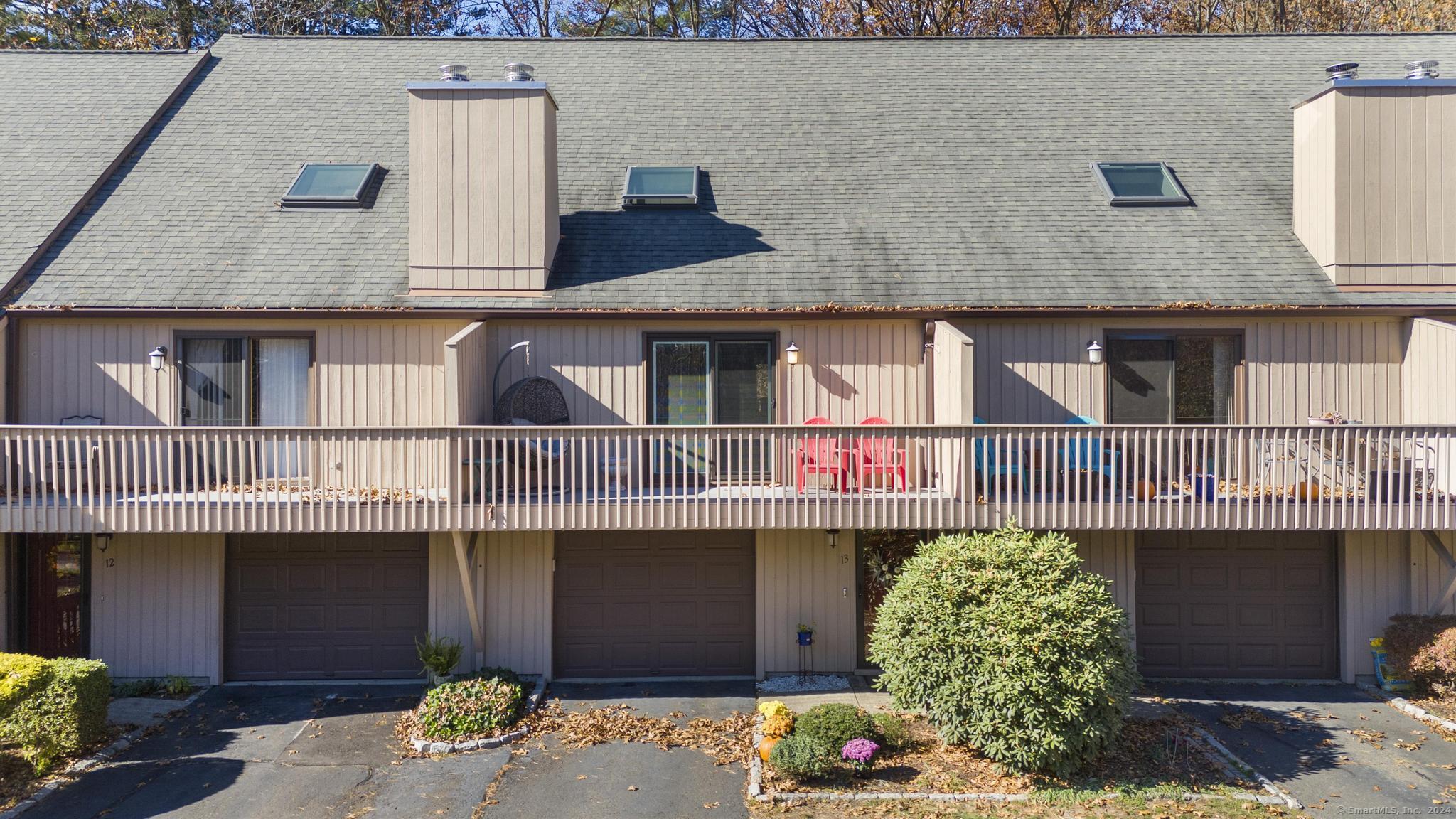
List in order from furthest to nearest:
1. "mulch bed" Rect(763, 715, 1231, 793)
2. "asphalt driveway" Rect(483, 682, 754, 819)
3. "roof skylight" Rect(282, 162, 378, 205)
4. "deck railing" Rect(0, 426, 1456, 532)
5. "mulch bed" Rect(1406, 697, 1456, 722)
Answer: "roof skylight" Rect(282, 162, 378, 205)
"mulch bed" Rect(1406, 697, 1456, 722)
"deck railing" Rect(0, 426, 1456, 532)
"mulch bed" Rect(763, 715, 1231, 793)
"asphalt driveway" Rect(483, 682, 754, 819)

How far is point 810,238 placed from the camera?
41.8 feet

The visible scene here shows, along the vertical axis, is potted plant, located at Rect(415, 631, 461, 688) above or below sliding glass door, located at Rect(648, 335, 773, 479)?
below

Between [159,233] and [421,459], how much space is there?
523 cm

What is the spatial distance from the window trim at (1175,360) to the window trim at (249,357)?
9948 mm

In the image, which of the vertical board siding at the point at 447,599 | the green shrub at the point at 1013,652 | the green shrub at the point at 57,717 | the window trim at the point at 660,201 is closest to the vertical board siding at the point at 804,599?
the green shrub at the point at 1013,652

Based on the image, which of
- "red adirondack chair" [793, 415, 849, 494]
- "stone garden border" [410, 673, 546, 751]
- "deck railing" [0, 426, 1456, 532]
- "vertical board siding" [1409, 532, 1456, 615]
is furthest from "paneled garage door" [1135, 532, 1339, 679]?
"stone garden border" [410, 673, 546, 751]

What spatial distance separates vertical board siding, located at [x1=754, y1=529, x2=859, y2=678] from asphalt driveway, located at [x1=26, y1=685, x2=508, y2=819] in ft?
12.2

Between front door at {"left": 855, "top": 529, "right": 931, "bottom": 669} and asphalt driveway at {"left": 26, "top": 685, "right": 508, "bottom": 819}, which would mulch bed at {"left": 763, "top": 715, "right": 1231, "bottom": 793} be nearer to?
front door at {"left": 855, "top": 529, "right": 931, "bottom": 669}

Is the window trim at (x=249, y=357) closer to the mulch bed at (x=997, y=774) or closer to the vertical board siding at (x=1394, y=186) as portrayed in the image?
the mulch bed at (x=997, y=774)

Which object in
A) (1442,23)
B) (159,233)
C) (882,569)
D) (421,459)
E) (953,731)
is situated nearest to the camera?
(953,731)

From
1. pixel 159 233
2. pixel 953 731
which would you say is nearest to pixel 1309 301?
pixel 953 731

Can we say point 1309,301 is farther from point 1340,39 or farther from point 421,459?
point 421,459

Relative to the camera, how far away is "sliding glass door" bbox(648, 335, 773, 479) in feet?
38.8

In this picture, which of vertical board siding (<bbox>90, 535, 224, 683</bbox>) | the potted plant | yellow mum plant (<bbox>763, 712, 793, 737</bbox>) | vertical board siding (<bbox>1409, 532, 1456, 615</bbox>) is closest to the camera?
yellow mum plant (<bbox>763, 712, 793, 737</bbox>)
